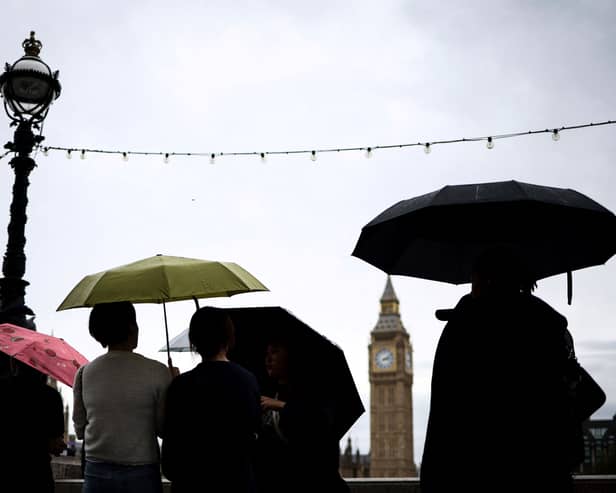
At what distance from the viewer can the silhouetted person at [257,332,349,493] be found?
358 cm

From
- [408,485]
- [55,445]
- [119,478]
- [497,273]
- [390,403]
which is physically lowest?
[408,485]

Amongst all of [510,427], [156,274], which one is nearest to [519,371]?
[510,427]

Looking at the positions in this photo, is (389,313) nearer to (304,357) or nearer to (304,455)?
(304,357)

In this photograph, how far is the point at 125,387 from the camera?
11.4 ft

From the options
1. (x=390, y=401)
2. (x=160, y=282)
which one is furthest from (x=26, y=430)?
(x=390, y=401)

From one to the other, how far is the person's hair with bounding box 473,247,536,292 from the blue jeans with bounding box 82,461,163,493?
5.04 feet

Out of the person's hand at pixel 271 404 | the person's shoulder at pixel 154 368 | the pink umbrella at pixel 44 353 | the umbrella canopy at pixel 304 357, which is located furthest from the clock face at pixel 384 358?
the person's shoulder at pixel 154 368

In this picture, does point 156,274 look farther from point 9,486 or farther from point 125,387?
point 9,486

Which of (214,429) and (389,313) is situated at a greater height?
(389,313)

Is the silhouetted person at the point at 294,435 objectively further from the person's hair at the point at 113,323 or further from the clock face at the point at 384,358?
the clock face at the point at 384,358

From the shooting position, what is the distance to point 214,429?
3221 mm

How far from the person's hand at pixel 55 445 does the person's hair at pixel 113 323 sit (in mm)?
1064

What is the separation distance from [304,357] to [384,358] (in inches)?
4605

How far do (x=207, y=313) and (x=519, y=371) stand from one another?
1.21 m
